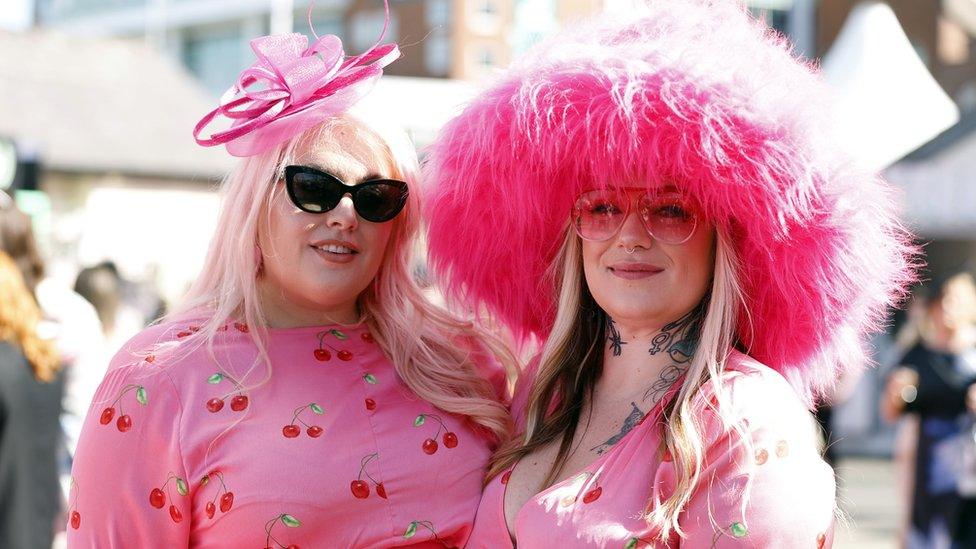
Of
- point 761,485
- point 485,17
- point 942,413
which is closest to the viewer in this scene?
point 761,485

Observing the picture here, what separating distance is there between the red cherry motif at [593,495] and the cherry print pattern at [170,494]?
826 millimetres

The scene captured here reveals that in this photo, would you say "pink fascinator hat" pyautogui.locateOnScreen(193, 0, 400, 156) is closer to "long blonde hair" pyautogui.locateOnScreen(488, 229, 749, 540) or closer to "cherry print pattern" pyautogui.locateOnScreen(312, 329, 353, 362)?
"cherry print pattern" pyautogui.locateOnScreen(312, 329, 353, 362)

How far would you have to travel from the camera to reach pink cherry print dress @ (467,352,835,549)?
83.0 inches

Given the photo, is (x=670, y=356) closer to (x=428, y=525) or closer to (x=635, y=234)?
(x=635, y=234)

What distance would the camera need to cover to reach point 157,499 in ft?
7.93

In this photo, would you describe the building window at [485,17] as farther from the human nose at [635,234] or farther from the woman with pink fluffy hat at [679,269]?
the human nose at [635,234]

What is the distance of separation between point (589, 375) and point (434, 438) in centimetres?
38

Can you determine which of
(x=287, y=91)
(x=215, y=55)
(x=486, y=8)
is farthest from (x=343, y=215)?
(x=215, y=55)

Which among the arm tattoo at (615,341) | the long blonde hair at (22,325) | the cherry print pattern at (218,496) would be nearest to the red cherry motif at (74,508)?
the cherry print pattern at (218,496)

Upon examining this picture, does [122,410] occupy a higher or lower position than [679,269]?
lower

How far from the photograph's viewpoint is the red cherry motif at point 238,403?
2490 millimetres

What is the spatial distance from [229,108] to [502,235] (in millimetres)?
687

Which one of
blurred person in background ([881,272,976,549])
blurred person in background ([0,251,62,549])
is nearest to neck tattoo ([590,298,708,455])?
blurred person in background ([0,251,62,549])

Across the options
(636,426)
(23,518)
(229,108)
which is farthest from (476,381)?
(23,518)
